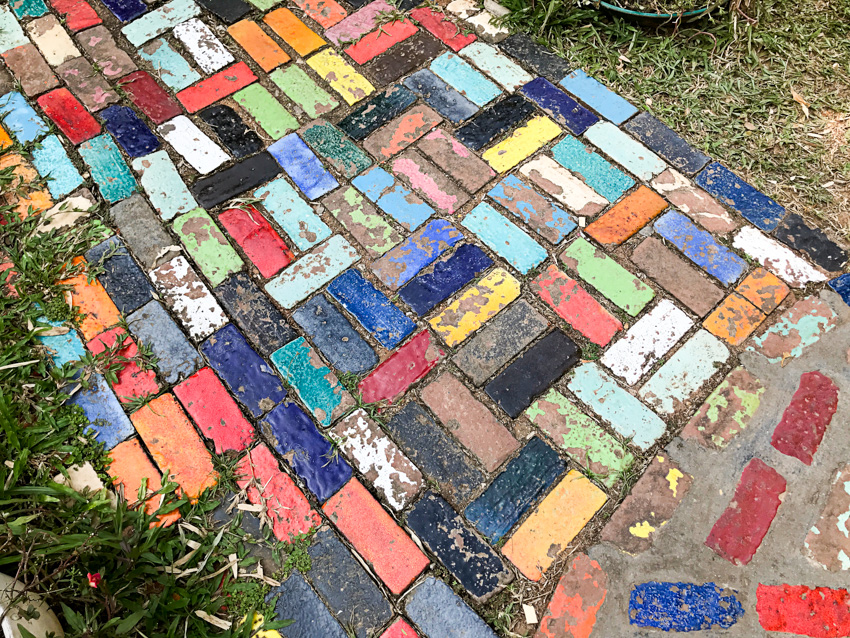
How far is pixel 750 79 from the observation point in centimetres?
274

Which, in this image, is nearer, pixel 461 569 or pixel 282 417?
pixel 461 569

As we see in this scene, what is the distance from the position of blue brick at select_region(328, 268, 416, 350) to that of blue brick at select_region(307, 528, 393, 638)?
70cm

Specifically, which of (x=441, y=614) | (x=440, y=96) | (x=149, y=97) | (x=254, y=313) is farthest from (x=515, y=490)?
(x=149, y=97)

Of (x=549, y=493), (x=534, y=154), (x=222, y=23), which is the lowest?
(x=549, y=493)

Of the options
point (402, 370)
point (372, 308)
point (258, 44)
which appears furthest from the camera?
point (258, 44)

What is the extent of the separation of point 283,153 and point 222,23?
887 millimetres

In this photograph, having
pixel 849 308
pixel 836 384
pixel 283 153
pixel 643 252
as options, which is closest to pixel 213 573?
pixel 283 153

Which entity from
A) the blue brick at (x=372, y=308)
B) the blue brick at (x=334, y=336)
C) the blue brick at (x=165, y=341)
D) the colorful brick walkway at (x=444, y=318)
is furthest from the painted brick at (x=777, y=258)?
the blue brick at (x=165, y=341)

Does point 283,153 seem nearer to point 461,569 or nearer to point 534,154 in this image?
point 534,154

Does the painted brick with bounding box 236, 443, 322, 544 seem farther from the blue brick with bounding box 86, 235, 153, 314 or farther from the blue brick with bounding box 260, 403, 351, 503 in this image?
the blue brick with bounding box 86, 235, 153, 314

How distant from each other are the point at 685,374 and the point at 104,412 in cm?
201

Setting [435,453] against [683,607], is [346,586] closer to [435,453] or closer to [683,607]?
[435,453]

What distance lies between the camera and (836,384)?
2059mm

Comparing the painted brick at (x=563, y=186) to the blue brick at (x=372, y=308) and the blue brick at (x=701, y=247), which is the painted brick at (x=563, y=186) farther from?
the blue brick at (x=372, y=308)
